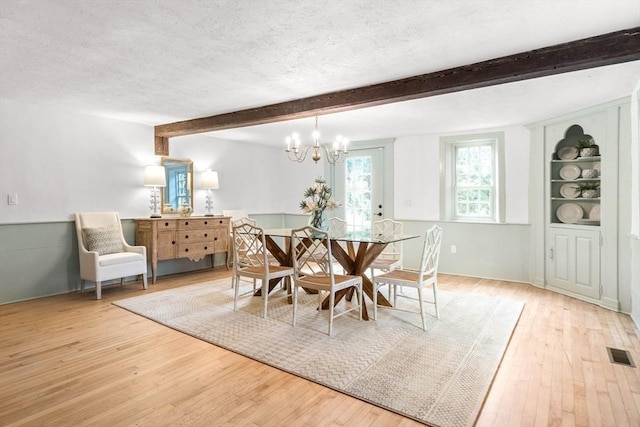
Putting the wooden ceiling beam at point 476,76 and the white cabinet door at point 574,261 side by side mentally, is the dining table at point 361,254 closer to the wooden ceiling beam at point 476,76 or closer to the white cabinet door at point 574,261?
the wooden ceiling beam at point 476,76

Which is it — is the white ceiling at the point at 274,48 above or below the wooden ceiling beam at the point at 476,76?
above

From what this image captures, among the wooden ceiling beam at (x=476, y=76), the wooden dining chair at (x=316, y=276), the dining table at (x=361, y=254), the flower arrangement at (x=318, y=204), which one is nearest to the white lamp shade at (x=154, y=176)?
the wooden ceiling beam at (x=476, y=76)

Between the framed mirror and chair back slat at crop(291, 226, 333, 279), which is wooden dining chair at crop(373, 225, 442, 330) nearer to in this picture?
chair back slat at crop(291, 226, 333, 279)

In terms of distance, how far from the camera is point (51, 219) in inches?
172

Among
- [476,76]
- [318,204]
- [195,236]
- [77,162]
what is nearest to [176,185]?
[195,236]

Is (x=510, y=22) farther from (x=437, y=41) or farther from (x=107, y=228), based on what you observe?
(x=107, y=228)

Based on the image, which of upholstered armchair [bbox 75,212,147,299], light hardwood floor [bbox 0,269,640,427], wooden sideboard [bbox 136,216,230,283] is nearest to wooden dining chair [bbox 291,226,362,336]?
light hardwood floor [bbox 0,269,640,427]

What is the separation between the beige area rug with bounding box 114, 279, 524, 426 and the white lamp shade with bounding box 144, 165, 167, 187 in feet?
5.19

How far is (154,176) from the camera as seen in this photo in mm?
4992

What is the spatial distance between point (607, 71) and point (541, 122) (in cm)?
185

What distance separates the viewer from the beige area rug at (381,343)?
2.10m

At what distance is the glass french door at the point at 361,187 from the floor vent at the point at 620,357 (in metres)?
3.87

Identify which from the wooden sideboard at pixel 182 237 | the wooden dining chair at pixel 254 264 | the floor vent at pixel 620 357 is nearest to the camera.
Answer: the floor vent at pixel 620 357

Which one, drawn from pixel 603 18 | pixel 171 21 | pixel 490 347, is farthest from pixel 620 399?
pixel 171 21
